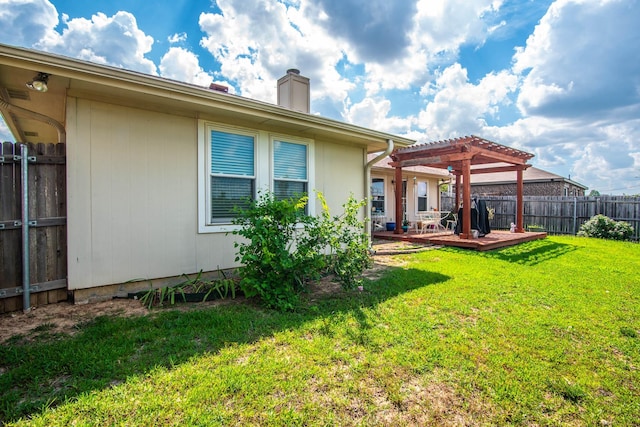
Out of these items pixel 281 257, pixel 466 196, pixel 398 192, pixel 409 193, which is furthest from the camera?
pixel 409 193

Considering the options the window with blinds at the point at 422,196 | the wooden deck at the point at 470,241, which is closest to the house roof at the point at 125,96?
the wooden deck at the point at 470,241

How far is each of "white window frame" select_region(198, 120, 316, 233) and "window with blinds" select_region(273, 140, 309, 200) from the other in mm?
74

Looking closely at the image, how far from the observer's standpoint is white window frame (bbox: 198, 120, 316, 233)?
4492 mm

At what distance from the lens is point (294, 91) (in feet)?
20.7

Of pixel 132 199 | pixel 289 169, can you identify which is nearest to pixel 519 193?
pixel 289 169

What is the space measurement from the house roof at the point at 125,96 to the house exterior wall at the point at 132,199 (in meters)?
0.23

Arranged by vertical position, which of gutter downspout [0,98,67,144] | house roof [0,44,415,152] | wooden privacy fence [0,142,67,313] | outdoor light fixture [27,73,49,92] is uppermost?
house roof [0,44,415,152]

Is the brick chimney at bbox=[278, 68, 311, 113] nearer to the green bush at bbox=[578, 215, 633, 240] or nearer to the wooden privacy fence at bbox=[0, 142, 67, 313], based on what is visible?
the wooden privacy fence at bbox=[0, 142, 67, 313]

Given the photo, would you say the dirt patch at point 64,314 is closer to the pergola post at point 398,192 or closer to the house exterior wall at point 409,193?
the pergola post at point 398,192

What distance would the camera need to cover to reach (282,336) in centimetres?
286

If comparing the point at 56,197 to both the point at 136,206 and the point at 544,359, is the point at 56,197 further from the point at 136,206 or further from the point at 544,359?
the point at 544,359

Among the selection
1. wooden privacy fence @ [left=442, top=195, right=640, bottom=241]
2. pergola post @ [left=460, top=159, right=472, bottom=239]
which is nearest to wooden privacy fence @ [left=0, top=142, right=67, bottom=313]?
pergola post @ [left=460, top=159, right=472, bottom=239]

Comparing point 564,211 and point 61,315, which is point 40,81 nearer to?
point 61,315

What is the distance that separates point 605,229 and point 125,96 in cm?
1548
